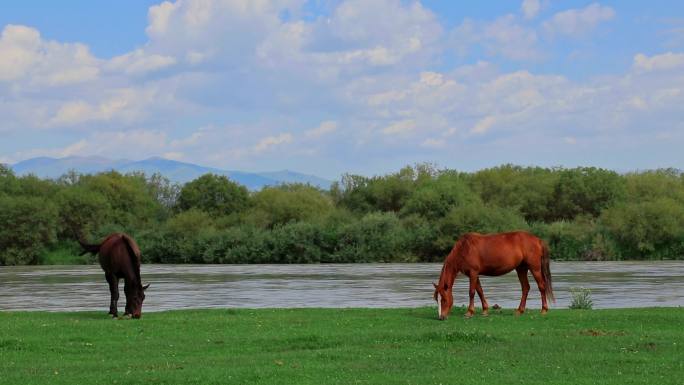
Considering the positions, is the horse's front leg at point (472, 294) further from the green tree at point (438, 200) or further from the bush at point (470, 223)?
the green tree at point (438, 200)

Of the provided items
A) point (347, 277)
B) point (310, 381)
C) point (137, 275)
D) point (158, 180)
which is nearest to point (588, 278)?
point (347, 277)

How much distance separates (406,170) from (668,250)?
101ft

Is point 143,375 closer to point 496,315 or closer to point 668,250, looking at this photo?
point 496,315

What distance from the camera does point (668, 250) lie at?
70.1 meters

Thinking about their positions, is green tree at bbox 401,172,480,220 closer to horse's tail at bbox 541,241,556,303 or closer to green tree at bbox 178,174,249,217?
green tree at bbox 178,174,249,217

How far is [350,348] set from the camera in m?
16.4

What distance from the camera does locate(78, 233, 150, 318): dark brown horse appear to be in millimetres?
22531

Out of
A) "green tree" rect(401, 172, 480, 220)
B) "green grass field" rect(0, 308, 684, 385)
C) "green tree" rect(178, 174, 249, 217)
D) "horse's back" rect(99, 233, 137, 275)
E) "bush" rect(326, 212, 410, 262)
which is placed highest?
"green tree" rect(178, 174, 249, 217)

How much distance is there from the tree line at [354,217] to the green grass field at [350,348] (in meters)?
49.0

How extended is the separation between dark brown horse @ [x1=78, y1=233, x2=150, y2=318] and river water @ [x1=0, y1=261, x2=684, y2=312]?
6004 mm

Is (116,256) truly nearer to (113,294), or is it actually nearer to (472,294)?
(113,294)

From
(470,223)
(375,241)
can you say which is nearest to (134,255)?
(375,241)

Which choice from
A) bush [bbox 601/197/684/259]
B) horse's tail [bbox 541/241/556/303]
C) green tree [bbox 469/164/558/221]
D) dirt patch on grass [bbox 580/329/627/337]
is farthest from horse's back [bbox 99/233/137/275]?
green tree [bbox 469/164/558/221]

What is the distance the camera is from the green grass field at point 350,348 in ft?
44.7
